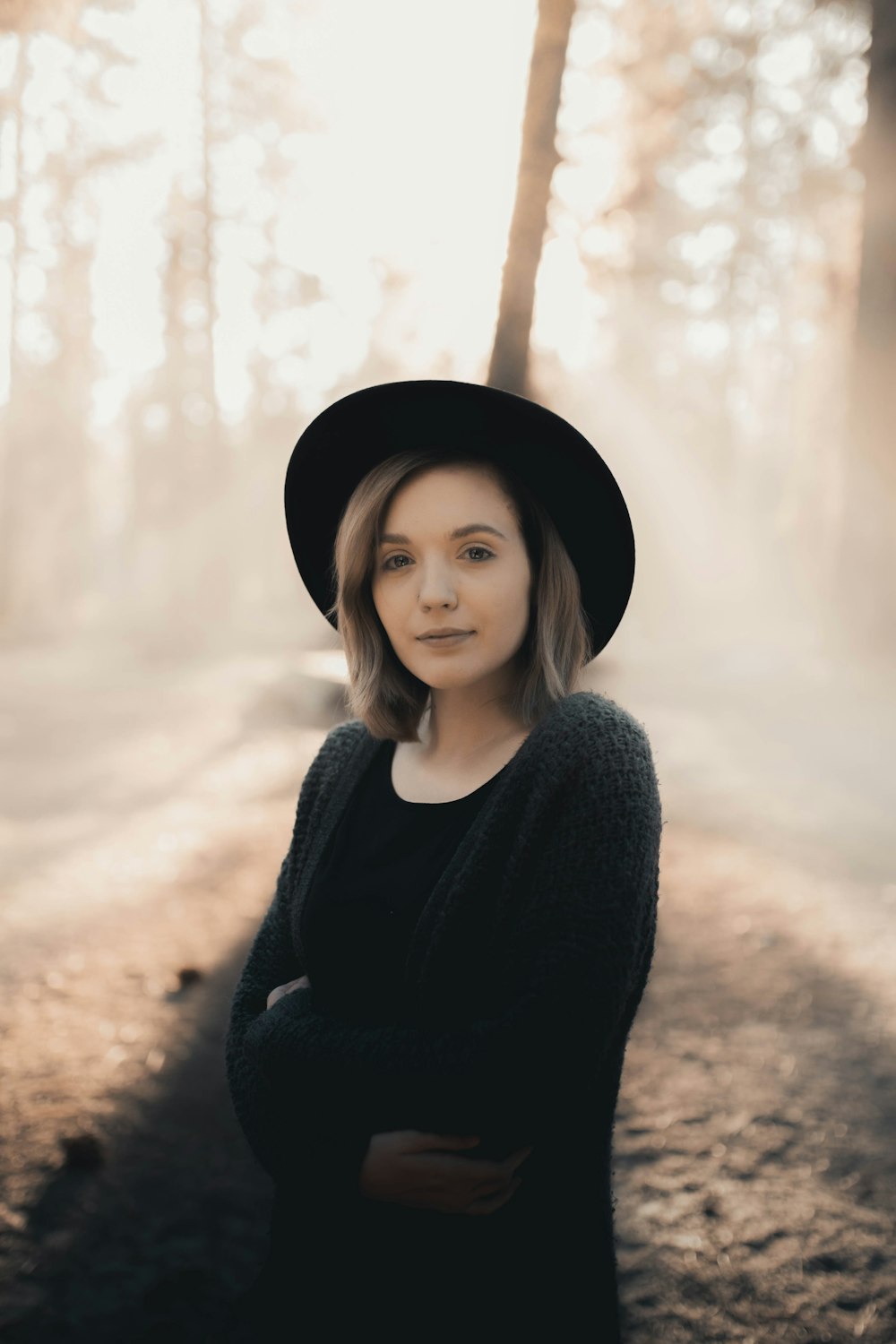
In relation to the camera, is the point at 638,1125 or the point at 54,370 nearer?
the point at 638,1125

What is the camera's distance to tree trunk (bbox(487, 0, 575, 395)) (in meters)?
5.25

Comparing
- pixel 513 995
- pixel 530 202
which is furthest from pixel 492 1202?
pixel 530 202

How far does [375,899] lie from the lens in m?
1.59

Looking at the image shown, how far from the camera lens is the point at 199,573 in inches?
925

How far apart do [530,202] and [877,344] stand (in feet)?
23.7

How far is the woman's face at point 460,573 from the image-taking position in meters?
1.60

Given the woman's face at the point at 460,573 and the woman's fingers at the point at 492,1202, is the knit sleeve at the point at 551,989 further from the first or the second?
the woman's face at the point at 460,573

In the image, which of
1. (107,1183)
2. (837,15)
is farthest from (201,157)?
(107,1183)

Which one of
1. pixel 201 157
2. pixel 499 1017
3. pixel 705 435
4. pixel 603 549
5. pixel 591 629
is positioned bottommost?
pixel 499 1017

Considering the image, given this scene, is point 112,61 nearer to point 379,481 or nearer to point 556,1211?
point 379,481

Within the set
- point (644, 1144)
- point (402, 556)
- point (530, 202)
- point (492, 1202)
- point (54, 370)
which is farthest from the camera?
point (54, 370)

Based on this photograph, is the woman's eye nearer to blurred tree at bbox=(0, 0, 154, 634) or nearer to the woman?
the woman

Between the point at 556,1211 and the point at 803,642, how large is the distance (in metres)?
20.4

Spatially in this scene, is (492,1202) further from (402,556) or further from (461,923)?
(402,556)
